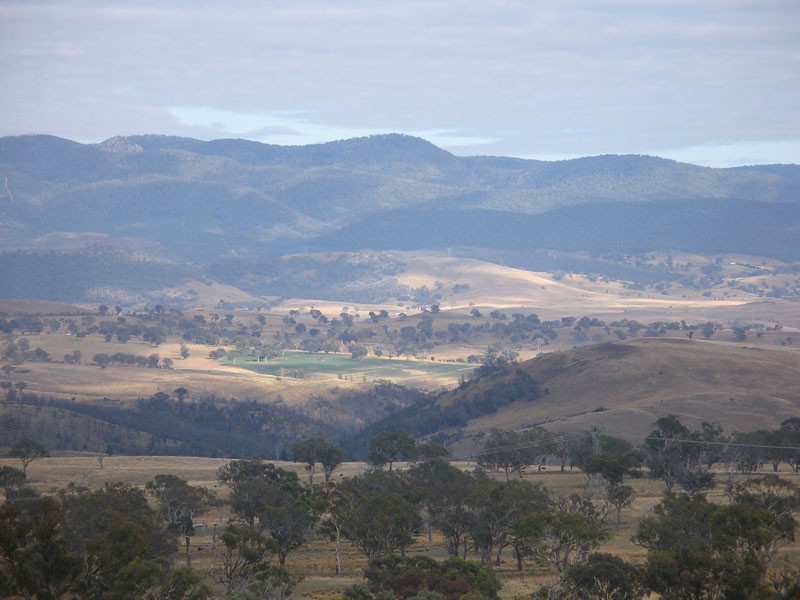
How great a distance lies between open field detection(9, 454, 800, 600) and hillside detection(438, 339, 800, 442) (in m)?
27.2

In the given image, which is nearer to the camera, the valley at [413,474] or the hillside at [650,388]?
the valley at [413,474]

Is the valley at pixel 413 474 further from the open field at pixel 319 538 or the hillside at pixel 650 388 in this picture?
the hillside at pixel 650 388

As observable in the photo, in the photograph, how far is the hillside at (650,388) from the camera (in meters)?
118

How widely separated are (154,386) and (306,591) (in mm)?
125900

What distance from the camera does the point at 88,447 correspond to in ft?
420

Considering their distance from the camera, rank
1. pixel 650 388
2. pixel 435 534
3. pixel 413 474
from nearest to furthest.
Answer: pixel 435 534 → pixel 413 474 → pixel 650 388

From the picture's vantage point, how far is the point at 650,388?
136 metres

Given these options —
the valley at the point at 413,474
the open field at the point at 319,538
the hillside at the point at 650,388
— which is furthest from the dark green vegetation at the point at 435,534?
the hillside at the point at 650,388

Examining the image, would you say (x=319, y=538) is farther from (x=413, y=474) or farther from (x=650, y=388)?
(x=650, y=388)

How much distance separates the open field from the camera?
5322 centimetres

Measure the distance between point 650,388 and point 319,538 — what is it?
75738mm

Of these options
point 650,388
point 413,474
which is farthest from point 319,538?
point 650,388

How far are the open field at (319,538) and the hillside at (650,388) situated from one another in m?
27.2

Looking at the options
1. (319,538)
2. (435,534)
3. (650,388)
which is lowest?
(435,534)
